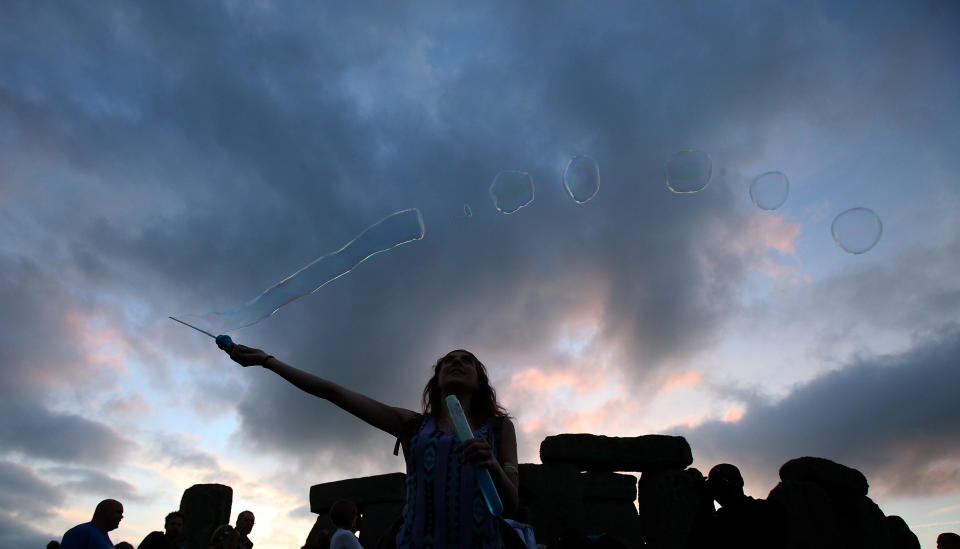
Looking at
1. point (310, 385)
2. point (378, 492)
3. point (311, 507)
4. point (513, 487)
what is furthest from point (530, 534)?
point (311, 507)

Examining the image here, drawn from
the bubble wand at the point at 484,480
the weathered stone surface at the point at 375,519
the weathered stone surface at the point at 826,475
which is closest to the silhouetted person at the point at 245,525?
the weathered stone surface at the point at 375,519

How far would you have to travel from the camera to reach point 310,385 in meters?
2.23

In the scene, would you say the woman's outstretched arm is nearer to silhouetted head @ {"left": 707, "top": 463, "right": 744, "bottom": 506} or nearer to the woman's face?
the woman's face

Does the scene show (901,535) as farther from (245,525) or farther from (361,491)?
(245,525)

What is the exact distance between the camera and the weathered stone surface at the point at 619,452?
393 inches

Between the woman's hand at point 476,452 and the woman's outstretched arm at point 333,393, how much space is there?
17.1 inches

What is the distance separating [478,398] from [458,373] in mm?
174

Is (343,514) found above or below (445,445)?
above

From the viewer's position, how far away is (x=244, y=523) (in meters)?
6.91

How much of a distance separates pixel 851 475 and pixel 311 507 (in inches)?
407

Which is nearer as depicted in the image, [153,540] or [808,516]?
[153,540]

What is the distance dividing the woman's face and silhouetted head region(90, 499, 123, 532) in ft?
13.0

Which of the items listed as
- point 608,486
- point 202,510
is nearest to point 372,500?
point 202,510

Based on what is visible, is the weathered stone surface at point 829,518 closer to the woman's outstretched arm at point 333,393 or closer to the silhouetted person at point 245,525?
the silhouetted person at point 245,525
